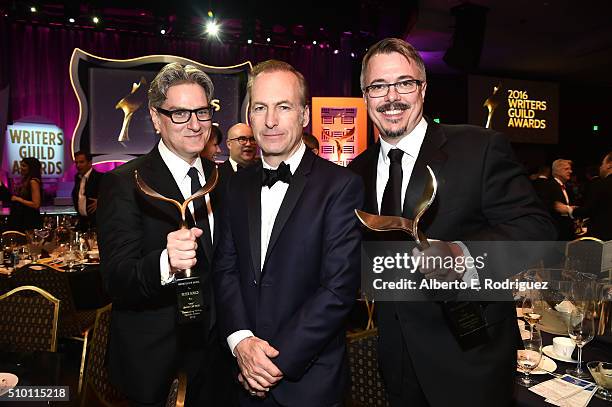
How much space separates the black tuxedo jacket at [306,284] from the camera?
5.37 feet

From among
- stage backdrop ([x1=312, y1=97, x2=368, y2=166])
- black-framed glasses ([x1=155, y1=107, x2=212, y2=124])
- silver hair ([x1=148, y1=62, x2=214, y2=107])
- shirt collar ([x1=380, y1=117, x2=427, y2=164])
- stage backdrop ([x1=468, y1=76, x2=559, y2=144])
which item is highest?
stage backdrop ([x1=468, y1=76, x2=559, y2=144])

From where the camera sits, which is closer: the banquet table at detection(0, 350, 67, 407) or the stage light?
the banquet table at detection(0, 350, 67, 407)

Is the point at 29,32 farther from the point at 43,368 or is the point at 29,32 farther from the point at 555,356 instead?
the point at 555,356

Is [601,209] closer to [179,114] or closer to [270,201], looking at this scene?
[270,201]

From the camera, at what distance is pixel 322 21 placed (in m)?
7.89

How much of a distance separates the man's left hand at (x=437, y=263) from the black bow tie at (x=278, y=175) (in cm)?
60

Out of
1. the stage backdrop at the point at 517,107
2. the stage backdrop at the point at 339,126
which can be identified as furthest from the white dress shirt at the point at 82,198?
the stage backdrop at the point at 517,107

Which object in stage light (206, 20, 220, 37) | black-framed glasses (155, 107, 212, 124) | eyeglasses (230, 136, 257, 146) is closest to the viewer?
black-framed glasses (155, 107, 212, 124)

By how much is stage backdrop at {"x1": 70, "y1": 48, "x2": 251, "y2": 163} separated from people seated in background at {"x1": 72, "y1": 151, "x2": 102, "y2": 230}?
5.84 ft

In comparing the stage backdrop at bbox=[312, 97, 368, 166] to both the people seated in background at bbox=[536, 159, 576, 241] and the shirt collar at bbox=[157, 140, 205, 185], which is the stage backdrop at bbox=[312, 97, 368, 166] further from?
the shirt collar at bbox=[157, 140, 205, 185]

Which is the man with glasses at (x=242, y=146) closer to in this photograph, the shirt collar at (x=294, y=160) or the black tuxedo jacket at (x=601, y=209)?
the shirt collar at (x=294, y=160)

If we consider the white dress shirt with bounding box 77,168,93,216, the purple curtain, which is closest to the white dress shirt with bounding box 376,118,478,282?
the white dress shirt with bounding box 77,168,93,216

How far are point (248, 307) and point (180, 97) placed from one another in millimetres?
907

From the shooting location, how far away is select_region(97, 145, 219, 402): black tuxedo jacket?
182cm
